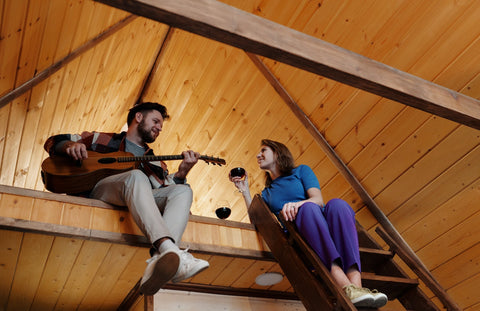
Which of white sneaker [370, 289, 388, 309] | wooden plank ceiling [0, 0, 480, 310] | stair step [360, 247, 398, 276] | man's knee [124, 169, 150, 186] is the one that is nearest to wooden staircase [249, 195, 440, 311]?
stair step [360, 247, 398, 276]

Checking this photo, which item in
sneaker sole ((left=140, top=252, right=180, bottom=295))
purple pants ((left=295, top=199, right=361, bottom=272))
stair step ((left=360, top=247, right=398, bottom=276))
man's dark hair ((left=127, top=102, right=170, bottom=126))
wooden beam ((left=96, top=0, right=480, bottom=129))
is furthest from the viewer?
man's dark hair ((left=127, top=102, right=170, bottom=126))

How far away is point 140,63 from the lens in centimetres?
398

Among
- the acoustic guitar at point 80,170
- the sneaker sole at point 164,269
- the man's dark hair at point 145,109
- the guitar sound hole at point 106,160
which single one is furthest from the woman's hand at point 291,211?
the man's dark hair at point 145,109

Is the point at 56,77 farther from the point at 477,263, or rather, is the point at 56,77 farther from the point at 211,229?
the point at 477,263

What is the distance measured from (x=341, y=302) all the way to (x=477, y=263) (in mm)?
1280

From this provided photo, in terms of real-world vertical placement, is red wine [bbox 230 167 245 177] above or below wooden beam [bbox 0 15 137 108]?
below

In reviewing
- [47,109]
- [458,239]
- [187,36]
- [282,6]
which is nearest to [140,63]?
[187,36]

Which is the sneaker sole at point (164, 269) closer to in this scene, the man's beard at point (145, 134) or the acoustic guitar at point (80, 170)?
the acoustic guitar at point (80, 170)

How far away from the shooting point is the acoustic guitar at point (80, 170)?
234 centimetres

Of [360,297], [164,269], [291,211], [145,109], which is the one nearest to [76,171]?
[145,109]

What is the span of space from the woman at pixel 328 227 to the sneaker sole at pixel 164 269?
66 centimetres

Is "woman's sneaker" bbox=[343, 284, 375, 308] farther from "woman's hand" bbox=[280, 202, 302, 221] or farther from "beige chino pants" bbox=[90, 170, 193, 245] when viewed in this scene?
"beige chino pants" bbox=[90, 170, 193, 245]

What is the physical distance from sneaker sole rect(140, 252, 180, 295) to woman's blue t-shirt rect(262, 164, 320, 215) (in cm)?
95

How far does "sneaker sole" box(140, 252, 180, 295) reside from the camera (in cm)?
172
